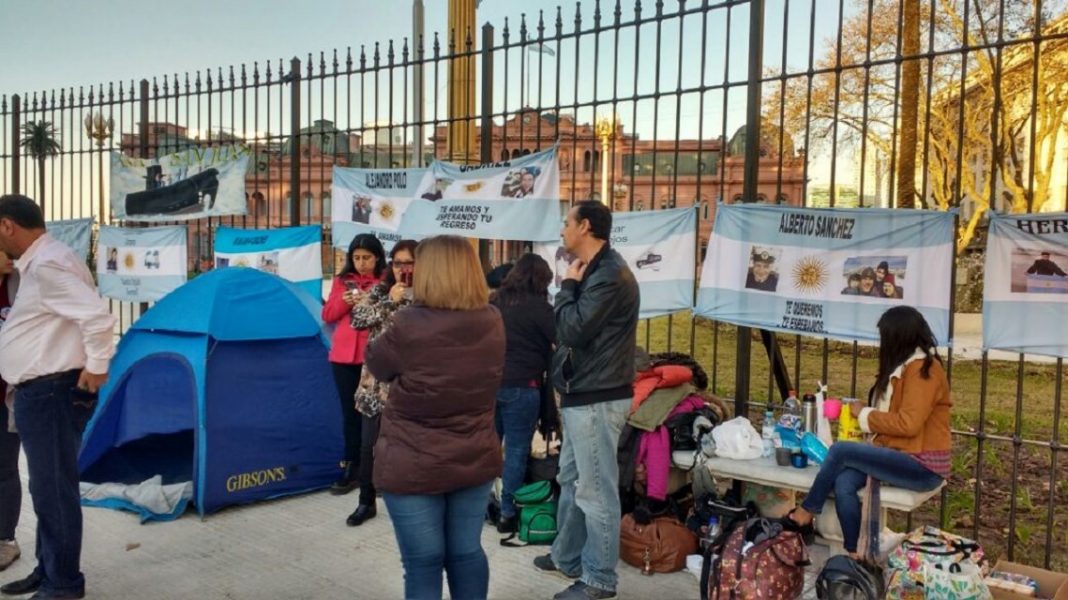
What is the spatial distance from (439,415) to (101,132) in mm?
8378

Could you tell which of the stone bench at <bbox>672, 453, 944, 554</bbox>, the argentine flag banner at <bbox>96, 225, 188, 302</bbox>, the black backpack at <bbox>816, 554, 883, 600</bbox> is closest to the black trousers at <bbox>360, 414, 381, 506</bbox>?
the stone bench at <bbox>672, 453, 944, 554</bbox>

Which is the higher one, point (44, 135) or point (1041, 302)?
point (44, 135)

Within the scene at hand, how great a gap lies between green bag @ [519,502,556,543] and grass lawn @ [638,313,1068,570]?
1.33 metres

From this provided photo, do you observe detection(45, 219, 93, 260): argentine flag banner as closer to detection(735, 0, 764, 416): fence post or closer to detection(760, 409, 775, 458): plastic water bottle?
detection(735, 0, 764, 416): fence post

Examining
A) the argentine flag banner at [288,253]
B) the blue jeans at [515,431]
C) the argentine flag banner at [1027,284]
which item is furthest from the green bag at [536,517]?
the argentine flag banner at [288,253]

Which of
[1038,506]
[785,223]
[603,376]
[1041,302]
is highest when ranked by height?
[785,223]

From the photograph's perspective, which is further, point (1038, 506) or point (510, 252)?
point (510, 252)

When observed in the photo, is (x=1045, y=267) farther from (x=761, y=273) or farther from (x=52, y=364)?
(x=52, y=364)

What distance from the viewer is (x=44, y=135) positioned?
410 inches

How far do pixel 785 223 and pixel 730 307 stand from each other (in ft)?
2.05

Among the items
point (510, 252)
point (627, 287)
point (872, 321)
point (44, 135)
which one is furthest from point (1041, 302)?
point (44, 135)

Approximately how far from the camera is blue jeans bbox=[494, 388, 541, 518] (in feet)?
16.4

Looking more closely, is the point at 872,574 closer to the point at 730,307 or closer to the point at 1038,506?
the point at 730,307

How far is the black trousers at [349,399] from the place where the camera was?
5582 millimetres
